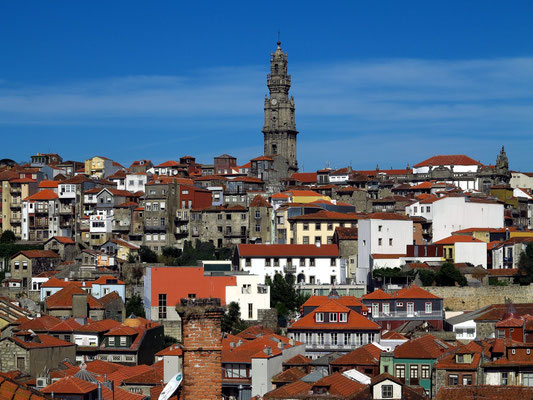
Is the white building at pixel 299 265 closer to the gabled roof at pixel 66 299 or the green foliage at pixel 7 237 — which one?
the gabled roof at pixel 66 299

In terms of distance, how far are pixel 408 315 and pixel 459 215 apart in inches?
913

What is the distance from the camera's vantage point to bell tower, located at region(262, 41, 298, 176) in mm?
132500

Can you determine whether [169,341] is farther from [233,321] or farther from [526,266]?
[526,266]

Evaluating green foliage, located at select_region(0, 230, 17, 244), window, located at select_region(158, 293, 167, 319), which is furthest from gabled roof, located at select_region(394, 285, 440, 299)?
green foliage, located at select_region(0, 230, 17, 244)

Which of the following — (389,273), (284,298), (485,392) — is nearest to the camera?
(485,392)

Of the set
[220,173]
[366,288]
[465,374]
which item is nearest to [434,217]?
[366,288]

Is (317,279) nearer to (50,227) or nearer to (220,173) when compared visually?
(50,227)

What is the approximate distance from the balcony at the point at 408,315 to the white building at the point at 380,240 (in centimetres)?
931

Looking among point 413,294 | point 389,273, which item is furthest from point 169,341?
point 389,273

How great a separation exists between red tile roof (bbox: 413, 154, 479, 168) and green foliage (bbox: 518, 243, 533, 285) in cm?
4145

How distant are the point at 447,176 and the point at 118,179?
34026mm

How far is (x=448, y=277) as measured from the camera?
7044 centimetres

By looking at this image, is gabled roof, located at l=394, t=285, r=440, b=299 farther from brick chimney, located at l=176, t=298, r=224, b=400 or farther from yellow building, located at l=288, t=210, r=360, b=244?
brick chimney, located at l=176, t=298, r=224, b=400

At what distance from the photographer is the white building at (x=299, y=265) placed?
7562cm
